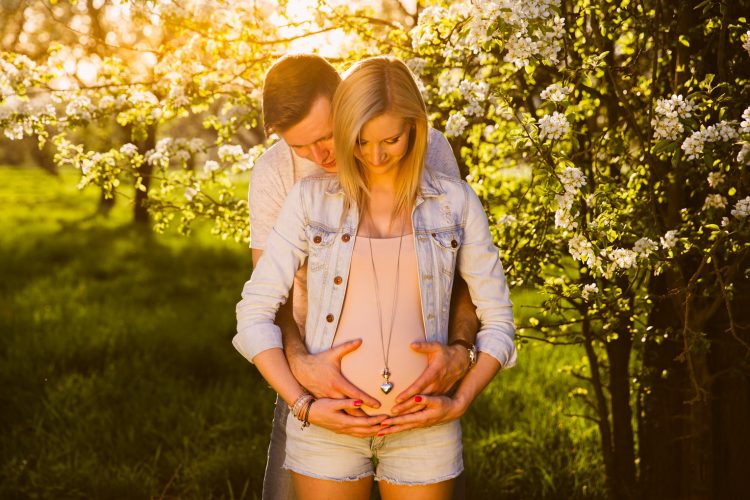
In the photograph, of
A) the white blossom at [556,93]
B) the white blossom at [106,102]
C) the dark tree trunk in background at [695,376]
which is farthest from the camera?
the white blossom at [106,102]

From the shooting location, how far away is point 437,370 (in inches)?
93.0

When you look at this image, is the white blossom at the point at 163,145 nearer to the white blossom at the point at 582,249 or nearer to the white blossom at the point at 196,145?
the white blossom at the point at 196,145

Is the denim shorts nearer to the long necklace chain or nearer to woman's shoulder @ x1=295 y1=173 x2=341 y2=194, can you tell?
the long necklace chain

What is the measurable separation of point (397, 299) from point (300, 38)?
7.25 feet

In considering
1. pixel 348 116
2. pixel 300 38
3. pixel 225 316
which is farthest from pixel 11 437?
pixel 348 116

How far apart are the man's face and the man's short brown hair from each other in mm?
Answer: 21

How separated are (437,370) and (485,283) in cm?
36

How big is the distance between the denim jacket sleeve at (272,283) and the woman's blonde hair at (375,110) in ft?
0.70

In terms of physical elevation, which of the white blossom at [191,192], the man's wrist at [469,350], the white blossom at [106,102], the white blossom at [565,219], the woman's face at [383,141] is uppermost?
the white blossom at [106,102]

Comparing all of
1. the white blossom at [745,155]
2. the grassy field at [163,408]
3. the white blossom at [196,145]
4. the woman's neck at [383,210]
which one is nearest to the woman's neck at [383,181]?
the woman's neck at [383,210]

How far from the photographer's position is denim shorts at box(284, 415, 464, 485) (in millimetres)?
2426

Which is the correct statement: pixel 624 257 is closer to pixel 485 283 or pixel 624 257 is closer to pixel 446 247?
pixel 485 283

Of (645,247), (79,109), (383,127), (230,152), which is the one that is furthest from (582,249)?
(79,109)

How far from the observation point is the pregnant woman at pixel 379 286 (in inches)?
93.5
